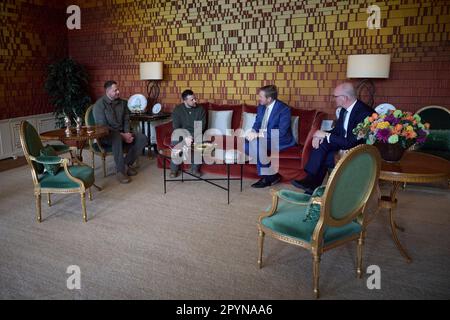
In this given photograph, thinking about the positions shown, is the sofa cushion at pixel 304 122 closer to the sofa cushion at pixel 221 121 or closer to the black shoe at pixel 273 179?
the black shoe at pixel 273 179

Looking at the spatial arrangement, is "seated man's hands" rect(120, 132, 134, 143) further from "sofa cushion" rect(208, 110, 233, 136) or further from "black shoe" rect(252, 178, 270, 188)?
"black shoe" rect(252, 178, 270, 188)

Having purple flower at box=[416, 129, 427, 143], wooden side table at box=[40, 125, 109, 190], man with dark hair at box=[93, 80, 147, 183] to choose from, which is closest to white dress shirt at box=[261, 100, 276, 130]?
man with dark hair at box=[93, 80, 147, 183]

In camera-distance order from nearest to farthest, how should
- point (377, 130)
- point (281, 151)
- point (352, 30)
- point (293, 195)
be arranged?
point (293, 195) < point (377, 130) < point (281, 151) < point (352, 30)

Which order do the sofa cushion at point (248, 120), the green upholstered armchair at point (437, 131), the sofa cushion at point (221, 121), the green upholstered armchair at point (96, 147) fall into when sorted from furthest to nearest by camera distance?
the sofa cushion at point (221, 121), the sofa cushion at point (248, 120), the green upholstered armchair at point (96, 147), the green upholstered armchair at point (437, 131)

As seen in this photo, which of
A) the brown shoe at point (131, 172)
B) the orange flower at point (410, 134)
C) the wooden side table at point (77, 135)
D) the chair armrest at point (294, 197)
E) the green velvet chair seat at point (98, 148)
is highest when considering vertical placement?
the orange flower at point (410, 134)

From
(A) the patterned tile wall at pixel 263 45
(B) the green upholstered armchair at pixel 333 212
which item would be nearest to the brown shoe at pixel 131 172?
(A) the patterned tile wall at pixel 263 45

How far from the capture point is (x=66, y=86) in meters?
6.69

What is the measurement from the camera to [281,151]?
470 cm

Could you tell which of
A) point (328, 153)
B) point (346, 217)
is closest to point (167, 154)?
point (328, 153)

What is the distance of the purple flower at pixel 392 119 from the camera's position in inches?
Answer: 107

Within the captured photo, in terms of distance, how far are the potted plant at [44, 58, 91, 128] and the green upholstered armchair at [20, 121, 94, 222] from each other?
3156 mm

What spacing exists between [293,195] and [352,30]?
3628 mm

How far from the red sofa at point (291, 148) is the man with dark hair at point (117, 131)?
421 millimetres
